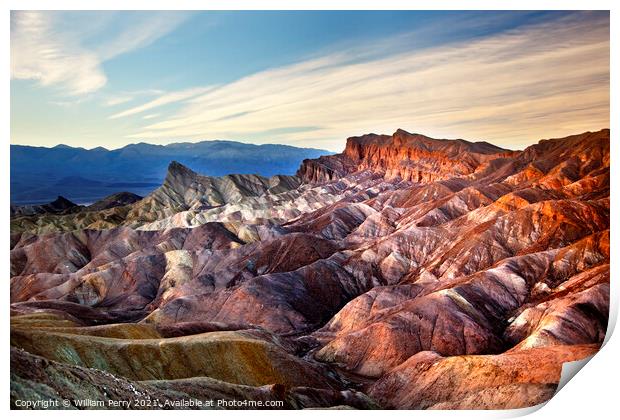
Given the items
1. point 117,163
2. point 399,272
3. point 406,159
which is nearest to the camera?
point 117,163

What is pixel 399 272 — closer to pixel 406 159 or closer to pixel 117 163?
pixel 406 159

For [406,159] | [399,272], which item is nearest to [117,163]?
[399,272]

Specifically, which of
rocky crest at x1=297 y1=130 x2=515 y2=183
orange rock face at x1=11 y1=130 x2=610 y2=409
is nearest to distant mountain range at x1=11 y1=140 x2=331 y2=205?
orange rock face at x1=11 y1=130 x2=610 y2=409

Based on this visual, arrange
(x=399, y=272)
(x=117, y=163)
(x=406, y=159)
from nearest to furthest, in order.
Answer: (x=117, y=163) → (x=399, y=272) → (x=406, y=159)

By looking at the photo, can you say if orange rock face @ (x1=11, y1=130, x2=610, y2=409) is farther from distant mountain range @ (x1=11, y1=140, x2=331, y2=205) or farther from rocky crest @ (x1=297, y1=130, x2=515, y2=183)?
distant mountain range @ (x1=11, y1=140, x2=331, y2=205)

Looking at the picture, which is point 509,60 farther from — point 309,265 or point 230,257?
point 230,257

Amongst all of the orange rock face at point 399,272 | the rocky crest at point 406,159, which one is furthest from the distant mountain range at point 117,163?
the rocky crest at point 406,159
